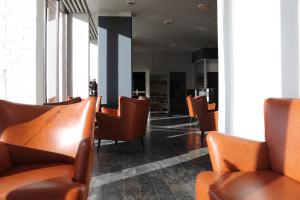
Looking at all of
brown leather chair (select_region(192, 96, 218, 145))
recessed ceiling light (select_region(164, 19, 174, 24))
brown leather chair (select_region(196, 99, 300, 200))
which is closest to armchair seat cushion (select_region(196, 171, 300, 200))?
brown leather chair (select_region(196, 99, 300, 200))

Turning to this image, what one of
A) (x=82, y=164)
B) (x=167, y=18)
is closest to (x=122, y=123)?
(x=82, y=164)

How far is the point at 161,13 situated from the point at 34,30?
4.92 metres

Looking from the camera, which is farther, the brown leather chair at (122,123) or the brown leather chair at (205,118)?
the brown leather chair at (205,118)

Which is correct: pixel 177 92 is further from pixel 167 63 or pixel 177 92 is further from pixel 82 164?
pixel 82 164

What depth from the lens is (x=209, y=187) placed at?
1659 millimetres

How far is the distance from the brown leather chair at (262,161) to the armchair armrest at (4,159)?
128cm

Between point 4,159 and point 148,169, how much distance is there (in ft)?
7.12

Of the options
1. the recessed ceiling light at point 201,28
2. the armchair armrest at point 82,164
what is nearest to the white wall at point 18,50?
the armchair armrest at point 82,164

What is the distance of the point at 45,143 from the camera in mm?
2229

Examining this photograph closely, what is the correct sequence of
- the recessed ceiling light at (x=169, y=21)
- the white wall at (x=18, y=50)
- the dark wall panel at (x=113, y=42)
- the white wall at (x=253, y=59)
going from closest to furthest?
the white wall at (x=253, y=59)
the white wall at (x=18, y=50)
the dark wall panel at (x=113, y=42)
the recessed ceiling light at (x=169, y=21)

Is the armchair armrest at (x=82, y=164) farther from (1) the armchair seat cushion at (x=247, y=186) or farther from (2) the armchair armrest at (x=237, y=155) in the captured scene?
(2) the armchair armrest at (x=237, y=155)

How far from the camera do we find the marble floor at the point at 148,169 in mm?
2924

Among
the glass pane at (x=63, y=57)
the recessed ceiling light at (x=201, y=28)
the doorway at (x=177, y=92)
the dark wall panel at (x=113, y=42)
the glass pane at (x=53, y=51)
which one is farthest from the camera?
the doorway at (x=177, y=92)

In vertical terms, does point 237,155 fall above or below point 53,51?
below
